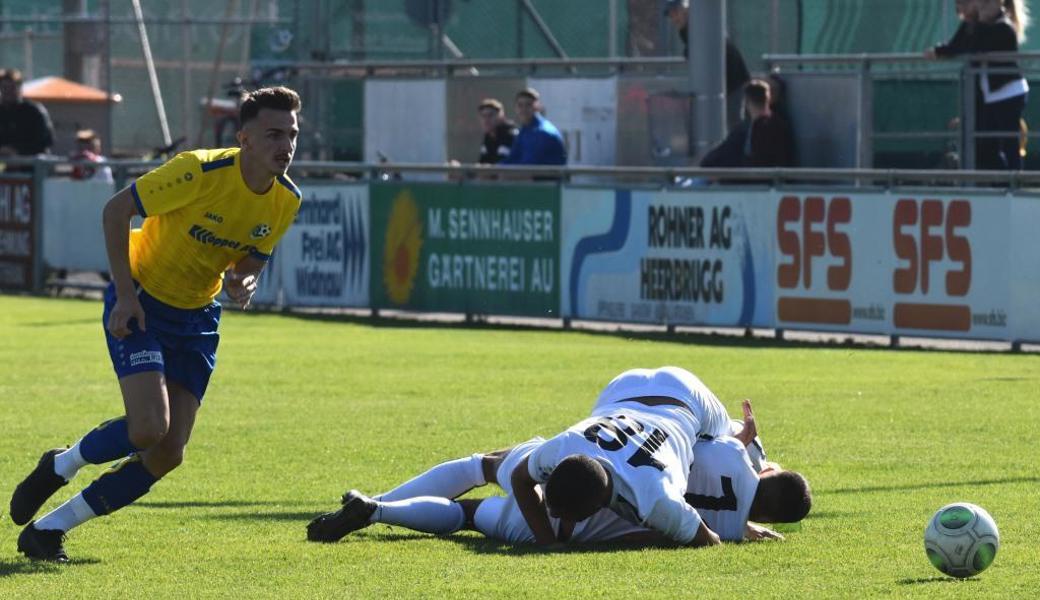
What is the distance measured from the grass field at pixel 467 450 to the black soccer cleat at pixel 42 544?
84 millimetres

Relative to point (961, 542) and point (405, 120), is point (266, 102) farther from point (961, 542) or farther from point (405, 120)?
point (405, 120)

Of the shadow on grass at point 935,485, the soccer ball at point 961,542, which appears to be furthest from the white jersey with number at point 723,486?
the shadow on grass at point 935,485

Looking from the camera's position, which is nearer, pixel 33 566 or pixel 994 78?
pixel 33 566

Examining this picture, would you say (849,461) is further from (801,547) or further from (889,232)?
(889,232)

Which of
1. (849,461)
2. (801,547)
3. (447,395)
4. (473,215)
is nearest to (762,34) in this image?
(473,215)

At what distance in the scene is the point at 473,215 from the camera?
1983cm

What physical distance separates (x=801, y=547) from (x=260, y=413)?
573 cm

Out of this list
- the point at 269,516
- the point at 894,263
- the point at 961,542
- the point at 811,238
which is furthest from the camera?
the point at 811,238

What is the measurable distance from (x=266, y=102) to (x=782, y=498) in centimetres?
253

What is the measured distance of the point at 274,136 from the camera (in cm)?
789

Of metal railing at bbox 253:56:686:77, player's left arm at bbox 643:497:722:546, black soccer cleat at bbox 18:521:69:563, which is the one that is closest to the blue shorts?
black soccer cleat at bbox 18:521:69:563

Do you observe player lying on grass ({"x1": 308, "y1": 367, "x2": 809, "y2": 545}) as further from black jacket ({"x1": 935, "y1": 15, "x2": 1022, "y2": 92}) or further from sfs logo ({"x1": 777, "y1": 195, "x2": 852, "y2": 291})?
black jacket ({"x1": 935, "y1": 15, "x2": 1022, "y2": 92})

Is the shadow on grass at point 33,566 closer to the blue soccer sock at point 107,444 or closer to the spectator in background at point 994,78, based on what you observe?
the blue soccer sock at point 107,444

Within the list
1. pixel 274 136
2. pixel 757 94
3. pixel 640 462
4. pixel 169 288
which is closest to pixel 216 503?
pixel 169 288
